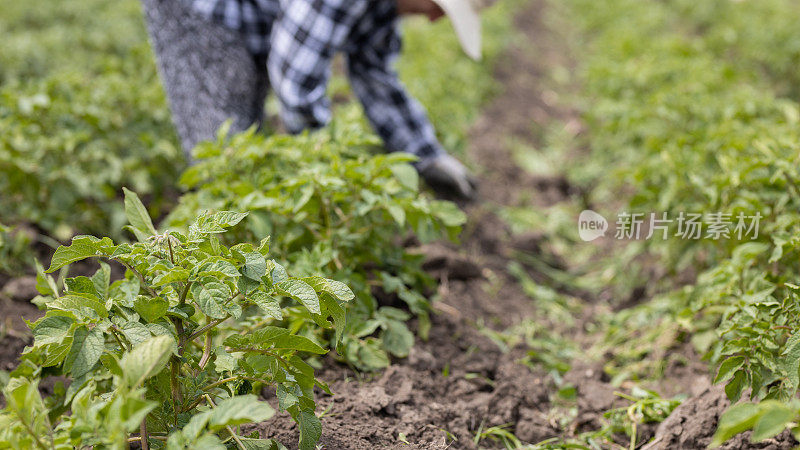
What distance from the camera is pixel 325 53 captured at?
248cm

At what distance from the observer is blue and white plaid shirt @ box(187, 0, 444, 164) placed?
7.91ft

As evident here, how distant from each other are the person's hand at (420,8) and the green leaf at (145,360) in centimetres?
186

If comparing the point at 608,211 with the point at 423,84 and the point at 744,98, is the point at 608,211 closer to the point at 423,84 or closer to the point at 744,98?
the point at 744,98

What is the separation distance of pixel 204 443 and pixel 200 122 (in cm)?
191

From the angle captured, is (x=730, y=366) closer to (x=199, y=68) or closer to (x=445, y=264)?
(x=445, y=264)

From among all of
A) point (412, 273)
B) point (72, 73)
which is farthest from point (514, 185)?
point (72, 73)

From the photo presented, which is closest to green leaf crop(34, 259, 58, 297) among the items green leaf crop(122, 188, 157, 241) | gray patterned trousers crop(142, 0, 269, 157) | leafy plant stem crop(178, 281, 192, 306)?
green leaf crop(122, 188, 157, 241)

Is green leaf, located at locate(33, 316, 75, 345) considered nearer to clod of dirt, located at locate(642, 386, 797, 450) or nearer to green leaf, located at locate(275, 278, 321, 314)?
green leaf, located at locate(275, 278, 321, 314)

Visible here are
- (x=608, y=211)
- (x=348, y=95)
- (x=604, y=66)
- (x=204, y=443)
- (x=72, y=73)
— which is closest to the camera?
(x=204, y=443)

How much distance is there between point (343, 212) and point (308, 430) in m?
0.90

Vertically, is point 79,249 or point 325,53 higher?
point 325,53

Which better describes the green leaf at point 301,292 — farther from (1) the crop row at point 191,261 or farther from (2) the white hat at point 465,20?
(2) the white hat at point 465,20

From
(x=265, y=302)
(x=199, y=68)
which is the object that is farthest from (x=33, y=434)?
(x=199, y=68)

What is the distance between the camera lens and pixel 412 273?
231 centimetres
